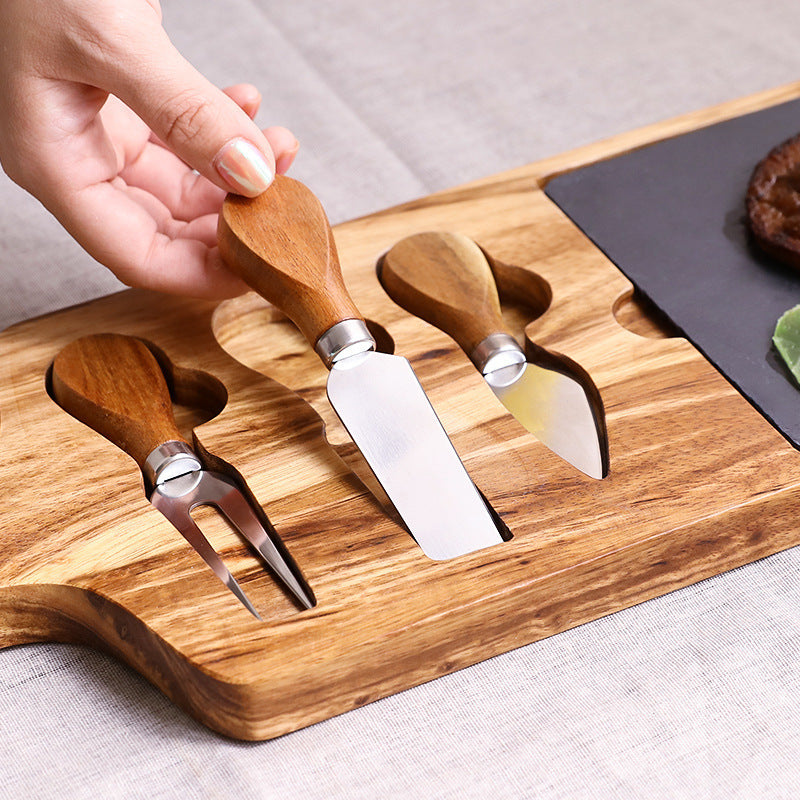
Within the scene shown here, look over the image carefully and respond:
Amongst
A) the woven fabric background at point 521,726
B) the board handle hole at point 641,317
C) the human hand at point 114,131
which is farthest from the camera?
the board handle hole at point 641,317

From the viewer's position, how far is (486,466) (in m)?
0.73

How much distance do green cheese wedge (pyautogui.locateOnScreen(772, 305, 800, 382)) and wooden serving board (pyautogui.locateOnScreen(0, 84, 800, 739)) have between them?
0.05 m

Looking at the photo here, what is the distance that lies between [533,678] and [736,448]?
8.4 inches

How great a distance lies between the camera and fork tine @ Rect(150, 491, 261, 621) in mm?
677

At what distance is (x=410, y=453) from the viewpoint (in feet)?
2.34

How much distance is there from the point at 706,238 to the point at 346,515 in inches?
16.5

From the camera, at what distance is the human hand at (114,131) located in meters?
0.74

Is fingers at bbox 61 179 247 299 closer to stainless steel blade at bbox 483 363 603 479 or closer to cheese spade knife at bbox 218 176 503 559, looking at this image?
cheese spade knife at bbox 218 176 503 559

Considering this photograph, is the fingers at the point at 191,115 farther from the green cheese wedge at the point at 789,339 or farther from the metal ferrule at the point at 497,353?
the green cheese wedge at the point at 789,339

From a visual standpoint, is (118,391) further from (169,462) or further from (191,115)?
(191,115)

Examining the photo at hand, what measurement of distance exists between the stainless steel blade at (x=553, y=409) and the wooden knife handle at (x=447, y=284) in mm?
43

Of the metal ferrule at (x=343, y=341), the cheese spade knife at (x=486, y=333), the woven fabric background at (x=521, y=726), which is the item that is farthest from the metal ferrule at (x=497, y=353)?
the woven fabric background at (x=521, y=726)

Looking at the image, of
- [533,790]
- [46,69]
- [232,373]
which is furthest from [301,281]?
[533,790]

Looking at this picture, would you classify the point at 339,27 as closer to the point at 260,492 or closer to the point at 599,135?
the point at 599,135
